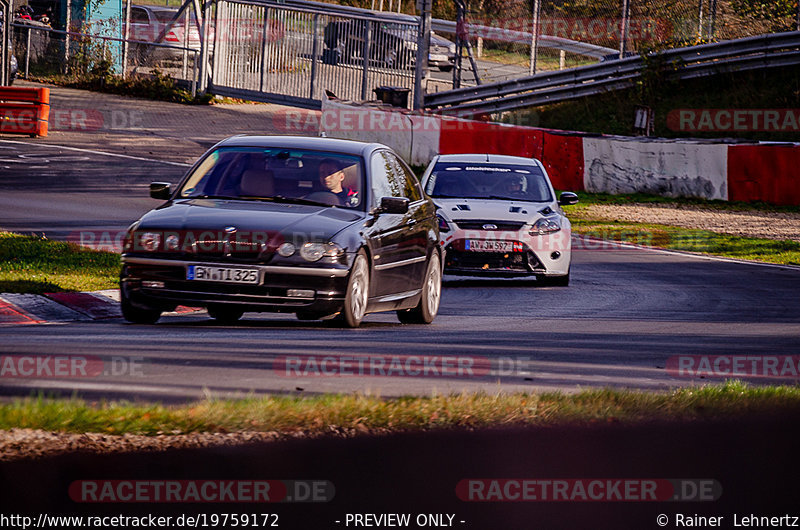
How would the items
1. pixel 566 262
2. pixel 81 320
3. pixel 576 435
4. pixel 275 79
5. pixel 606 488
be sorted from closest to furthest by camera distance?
pixel 606 488, pixel 576 435, pixel 81 320, pixel 566 262, pixel 275 79

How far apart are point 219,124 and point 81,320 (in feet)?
74.7

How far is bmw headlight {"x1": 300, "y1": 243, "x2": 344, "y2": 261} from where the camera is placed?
8883 millimetres

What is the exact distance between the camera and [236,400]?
5.45m

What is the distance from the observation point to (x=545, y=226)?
1434 centimetres

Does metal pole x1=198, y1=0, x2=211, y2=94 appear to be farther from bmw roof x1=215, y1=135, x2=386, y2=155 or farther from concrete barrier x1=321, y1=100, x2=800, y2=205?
bmw roof x1=215, y1=135, x2=386, y2=155

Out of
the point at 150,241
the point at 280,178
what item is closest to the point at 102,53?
the point at 280,178

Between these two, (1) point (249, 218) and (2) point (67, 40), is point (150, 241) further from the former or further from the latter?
(2) point (67, 40)

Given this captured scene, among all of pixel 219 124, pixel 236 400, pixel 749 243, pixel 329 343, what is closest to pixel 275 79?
pixel 219 124

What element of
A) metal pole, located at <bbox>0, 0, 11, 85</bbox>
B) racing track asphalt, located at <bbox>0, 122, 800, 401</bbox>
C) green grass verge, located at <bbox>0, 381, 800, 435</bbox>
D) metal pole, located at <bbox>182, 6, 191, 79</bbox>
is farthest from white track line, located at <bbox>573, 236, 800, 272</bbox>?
metal pole, located at <bbox>182, 6, 191, 79</bbox>

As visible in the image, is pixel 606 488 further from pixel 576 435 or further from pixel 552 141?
pixel 552 141

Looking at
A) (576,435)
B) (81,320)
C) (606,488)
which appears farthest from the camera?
(81,320)

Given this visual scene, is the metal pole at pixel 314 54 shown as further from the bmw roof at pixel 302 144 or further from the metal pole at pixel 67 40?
the bmw roof at pixel 302 144

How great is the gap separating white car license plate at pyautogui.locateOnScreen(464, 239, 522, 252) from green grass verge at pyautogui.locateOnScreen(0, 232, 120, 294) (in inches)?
157

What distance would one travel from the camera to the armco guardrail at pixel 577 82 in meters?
30.6
